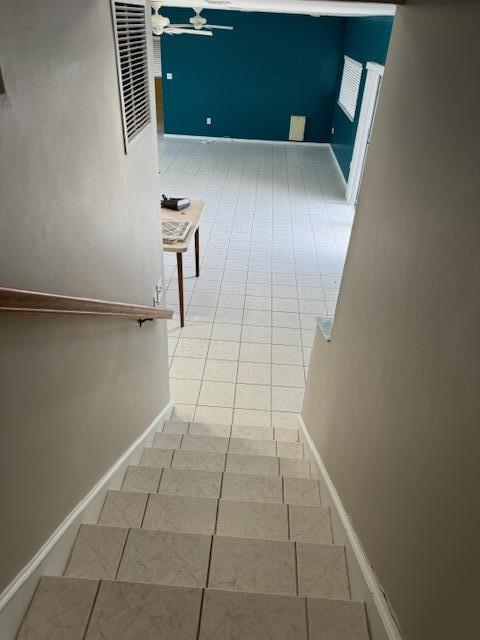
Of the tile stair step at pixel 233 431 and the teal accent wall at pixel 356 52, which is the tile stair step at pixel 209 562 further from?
the teal accent wall at pixel 356 52

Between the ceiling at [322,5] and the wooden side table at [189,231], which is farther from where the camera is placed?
the wooden side table at [189,231]

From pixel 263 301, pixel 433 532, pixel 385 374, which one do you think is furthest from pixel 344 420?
pixel 263 301

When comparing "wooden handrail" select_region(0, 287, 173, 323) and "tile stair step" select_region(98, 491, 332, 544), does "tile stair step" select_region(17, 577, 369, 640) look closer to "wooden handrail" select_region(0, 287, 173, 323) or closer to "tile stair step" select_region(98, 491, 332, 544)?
"tile stair step" select_region(98, 491, 332, 544)

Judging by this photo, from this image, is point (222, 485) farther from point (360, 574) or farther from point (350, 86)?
point (350, 86)

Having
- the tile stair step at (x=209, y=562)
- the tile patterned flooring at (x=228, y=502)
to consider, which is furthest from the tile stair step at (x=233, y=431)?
the tile stair step at (x=209, y=562)

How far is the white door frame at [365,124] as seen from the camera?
7129 mm

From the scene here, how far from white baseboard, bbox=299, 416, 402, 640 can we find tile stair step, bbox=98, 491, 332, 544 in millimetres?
107

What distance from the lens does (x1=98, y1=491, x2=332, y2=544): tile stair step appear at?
81.3 inches

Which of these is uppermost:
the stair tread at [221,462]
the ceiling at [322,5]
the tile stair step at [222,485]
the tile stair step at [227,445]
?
the ceiling at [322,5]

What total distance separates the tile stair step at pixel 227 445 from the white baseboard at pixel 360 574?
716 mm

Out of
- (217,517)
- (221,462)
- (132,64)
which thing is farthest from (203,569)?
(132,64)

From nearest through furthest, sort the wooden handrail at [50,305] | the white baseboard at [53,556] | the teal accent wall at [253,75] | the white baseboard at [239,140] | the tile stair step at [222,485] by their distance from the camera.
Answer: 1. the wooden handrail at [50,305]
2. the white baseboard at [53,556]
3. the tile stair step at [222,485]
4. the teal accent wall at [253,75]
5. the white baseboard at [239,140]

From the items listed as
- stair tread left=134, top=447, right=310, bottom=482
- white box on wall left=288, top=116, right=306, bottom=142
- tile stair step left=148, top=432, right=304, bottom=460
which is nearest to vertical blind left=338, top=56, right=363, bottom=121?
white box on wall left=288, top=116, right=306, bottom=142

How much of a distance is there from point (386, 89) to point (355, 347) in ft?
3.75
